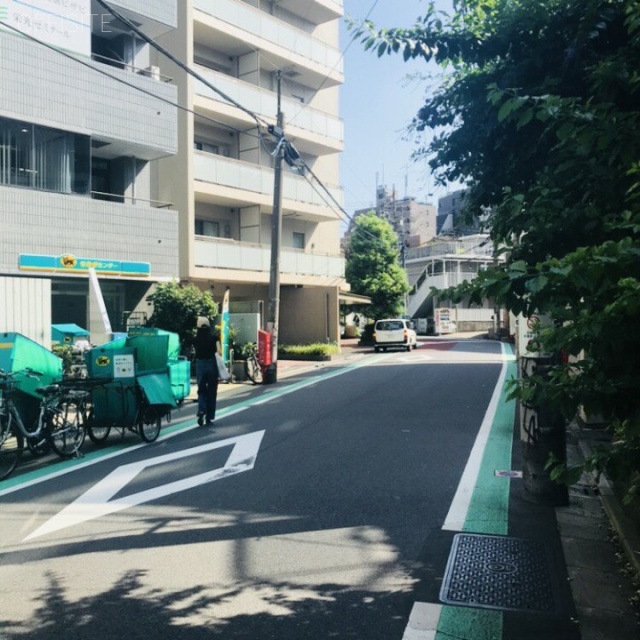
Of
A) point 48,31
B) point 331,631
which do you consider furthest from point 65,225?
point 331,631

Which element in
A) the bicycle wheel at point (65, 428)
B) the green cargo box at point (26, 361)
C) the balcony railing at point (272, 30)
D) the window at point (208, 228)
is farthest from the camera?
the window at point (208, 228)

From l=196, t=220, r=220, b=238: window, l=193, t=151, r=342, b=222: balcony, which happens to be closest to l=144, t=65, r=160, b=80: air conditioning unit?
l=193, t=151, r=342, b=222: balcony

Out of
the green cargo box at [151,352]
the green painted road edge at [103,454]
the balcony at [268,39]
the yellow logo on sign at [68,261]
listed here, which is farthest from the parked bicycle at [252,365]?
the balcony at [268,39]

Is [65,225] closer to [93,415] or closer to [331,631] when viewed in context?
[93,415]

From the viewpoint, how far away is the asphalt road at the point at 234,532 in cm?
386

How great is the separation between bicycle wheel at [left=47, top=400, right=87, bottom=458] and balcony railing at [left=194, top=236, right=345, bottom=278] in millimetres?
13615

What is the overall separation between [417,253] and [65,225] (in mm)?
46377

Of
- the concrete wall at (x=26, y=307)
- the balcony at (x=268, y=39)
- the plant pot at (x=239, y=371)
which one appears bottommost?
the plant pot at (x=239, y=371)

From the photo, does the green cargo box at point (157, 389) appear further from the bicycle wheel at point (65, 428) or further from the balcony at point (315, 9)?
the balcony at point (315, 9)

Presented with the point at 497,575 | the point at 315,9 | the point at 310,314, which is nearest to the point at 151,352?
the point at 497,575

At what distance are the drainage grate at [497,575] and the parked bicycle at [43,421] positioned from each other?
526 centimetres

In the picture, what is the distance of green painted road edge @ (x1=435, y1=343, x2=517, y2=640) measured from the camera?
3.71 m

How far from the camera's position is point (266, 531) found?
17.6 feet

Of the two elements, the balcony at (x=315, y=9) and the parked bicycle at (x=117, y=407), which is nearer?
the parked bicycle at (x=117, y=407)
